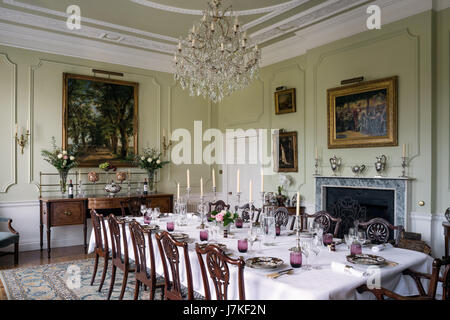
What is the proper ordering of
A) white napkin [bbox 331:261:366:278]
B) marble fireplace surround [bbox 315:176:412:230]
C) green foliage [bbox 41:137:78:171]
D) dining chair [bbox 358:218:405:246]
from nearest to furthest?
white napkin [bbox 331:261:366:278] < dining chair [bbox 358:218:405:246] < marble fireplace surround [bbox 315:176:412:230] < green foliage [bbox 41:137:78:171]

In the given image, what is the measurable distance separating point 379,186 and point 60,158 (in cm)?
456

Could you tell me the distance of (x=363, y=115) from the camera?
470cm

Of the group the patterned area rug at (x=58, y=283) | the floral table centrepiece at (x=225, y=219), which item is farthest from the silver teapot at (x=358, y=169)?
the patterned area rug at (x=58, y=283)

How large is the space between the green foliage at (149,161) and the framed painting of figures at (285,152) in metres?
1.98

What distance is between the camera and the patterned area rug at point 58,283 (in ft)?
11.3

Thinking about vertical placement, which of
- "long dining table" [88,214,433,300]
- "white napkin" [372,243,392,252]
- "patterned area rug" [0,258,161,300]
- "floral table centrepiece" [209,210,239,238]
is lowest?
"patterned area rug" [0,258,161,300]

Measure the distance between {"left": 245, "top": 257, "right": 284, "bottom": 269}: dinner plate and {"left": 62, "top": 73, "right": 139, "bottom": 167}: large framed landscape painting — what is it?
4.30 m

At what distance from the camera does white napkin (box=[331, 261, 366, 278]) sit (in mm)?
2014

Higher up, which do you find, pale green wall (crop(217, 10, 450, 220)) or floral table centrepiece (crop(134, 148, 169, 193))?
pale green wall (crop(217, 10, 450, 220))

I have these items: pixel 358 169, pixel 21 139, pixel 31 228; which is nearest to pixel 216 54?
pixel 358 169

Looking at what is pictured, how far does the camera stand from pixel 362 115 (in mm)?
4707

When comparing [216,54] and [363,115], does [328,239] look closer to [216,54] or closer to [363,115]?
[216,54]

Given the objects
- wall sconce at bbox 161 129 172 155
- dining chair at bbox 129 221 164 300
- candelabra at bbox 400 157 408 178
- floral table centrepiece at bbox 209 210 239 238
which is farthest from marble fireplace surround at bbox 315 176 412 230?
dining chair at bbox 129 221 164 300

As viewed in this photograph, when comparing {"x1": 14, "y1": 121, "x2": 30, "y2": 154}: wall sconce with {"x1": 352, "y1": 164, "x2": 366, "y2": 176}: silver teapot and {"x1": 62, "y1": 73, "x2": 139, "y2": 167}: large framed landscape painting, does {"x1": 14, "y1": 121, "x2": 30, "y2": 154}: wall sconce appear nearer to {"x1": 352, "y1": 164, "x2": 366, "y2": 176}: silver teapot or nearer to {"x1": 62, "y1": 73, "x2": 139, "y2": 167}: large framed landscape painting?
{"x1": 62, "y1": 73, "x2": 139, "y2": 167}: large framed landscape painting
